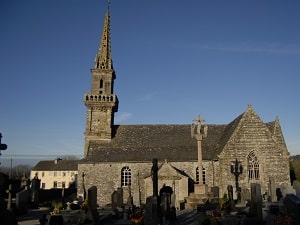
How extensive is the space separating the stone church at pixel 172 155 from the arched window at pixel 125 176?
0.20 feet

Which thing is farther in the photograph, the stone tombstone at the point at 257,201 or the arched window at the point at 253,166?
the arched window at the point at 253,166

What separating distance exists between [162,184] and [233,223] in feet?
53.7

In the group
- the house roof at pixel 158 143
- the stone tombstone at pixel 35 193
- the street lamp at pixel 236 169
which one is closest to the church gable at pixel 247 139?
the house roof at pixel 158 143

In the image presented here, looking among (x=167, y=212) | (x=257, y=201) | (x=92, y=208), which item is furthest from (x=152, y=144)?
(x=257, y=201)

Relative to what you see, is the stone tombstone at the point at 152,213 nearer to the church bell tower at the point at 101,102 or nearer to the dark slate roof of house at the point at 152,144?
the dark slate roof of house at the point at 152,144

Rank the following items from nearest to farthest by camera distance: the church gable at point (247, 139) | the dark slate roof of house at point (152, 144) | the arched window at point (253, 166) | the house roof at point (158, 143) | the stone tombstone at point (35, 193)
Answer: the stone tombstone at point (35, 193) → the arched window at point (253, 166) → the church gable at point (247, 139) → the house roof at point (158, 143) → the dark slate roof of house at point (152, 144)

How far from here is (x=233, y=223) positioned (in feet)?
38.9

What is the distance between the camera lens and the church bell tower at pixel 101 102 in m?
35.0

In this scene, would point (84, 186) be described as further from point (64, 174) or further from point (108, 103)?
point (64, 174)

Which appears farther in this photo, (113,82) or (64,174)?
(64,174)

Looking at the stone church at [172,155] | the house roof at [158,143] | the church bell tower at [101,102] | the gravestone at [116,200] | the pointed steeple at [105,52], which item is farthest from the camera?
the pointed steeple at [105,52]

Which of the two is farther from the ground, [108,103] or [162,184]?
[108,103]

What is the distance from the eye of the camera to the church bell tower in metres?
35.0

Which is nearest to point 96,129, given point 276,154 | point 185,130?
point 185,130
